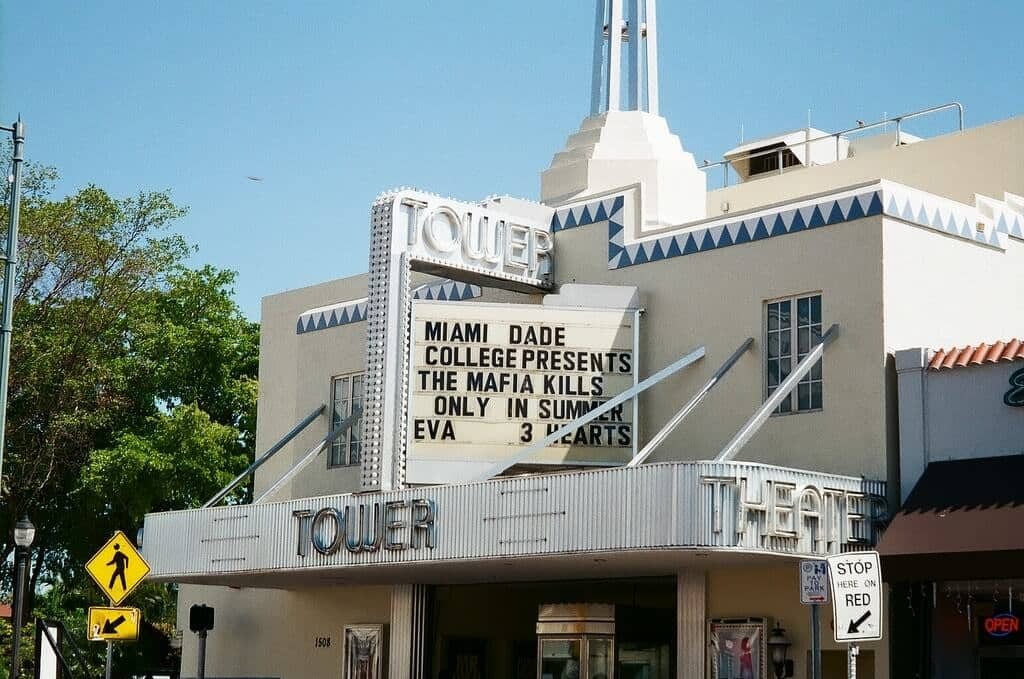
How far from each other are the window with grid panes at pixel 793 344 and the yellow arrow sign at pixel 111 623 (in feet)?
31.9

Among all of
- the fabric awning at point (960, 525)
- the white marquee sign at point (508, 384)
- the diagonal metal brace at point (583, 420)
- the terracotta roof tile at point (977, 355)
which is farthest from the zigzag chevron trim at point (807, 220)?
the fabric awning at point (960, 525)

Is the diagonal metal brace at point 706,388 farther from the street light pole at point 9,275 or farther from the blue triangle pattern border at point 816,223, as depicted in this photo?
the street light pole at point 9,275

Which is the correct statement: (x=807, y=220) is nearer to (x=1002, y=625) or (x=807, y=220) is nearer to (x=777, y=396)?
(x=777, y=396)

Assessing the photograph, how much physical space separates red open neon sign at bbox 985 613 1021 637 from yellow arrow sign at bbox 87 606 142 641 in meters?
11.0

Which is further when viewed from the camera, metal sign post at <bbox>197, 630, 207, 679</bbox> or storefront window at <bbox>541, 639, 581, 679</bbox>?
metal sign post at <bbox>197, 630, 207, 679</bbox>

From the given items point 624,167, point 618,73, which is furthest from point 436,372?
point 618,73

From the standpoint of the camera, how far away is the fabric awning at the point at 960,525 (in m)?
18.8

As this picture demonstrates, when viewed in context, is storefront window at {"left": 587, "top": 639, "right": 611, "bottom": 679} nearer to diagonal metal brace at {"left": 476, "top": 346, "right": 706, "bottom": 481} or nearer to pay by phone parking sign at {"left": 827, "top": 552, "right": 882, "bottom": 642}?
diagonal metal brace at {"left": 476, "top": 346, "right": 706, "bottom": 481}

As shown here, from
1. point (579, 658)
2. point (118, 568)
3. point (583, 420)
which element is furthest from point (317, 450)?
point (118, 568)

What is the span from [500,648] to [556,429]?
559 cm

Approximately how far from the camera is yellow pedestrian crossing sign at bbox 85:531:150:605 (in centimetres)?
1800

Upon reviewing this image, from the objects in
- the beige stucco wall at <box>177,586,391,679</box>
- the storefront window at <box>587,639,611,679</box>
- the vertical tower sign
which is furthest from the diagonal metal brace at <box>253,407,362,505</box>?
the storefront window at <box>587,639,611,679</box>

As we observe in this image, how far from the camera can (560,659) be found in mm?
25562

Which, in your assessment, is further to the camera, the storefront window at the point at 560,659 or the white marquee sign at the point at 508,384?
the storefront window at the point at 560,659
